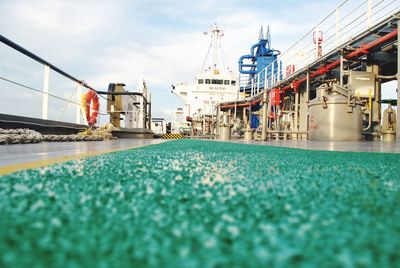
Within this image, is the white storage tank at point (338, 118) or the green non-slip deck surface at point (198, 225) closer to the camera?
the green non-slip deck surface at point (198, 225)

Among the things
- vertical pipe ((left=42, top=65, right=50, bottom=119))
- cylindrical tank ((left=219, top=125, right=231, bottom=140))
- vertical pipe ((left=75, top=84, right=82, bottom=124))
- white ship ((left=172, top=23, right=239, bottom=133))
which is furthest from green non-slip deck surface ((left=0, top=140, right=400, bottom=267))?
white ship ((left=172, top=23, right=239, bottom=133))

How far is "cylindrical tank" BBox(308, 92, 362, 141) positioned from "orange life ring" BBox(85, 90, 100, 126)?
13.6ft

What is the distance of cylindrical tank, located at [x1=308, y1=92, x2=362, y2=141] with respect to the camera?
16.6ft

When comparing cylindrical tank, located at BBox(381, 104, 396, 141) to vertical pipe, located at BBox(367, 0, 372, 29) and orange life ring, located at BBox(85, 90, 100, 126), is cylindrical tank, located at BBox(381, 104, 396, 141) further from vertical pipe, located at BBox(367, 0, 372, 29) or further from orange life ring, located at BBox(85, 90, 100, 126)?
orange life ring, located at BBox(85, 90, 100, 126)

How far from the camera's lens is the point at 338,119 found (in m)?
5.10

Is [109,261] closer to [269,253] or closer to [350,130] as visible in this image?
[269,253]

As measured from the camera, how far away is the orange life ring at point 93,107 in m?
5.74

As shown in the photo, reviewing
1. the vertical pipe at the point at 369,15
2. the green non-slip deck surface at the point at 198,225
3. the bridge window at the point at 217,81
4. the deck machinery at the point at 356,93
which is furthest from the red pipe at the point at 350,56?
the bridge window at the point at 217,81

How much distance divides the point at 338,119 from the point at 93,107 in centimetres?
452

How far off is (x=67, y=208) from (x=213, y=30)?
23465mm

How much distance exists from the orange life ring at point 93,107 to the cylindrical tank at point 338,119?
416 cm

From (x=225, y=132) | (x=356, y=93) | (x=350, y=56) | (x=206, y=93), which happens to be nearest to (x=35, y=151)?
(x=356, y=93)

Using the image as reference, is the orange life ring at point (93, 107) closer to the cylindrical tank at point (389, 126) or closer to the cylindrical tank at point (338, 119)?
the cylindrical tank at point (338, 119)

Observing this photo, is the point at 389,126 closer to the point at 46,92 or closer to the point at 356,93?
the point at 356,93
